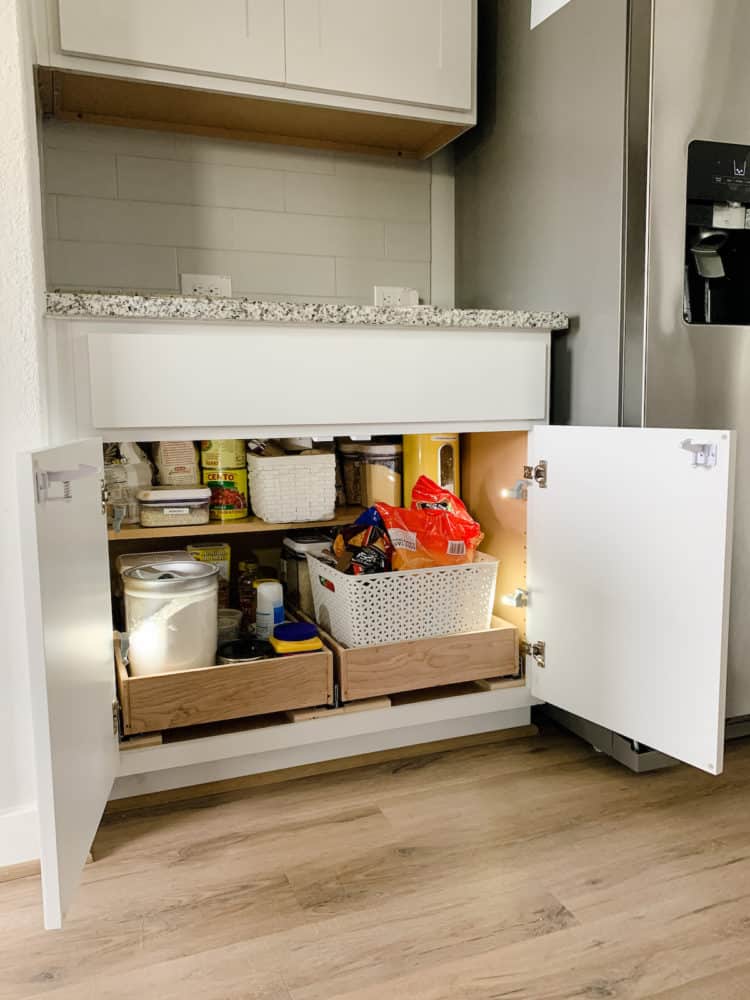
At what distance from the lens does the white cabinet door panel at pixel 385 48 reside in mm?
1641

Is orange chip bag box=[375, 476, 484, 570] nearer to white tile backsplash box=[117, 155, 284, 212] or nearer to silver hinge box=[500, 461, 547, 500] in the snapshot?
silver hinge box=[500, 461, 547, 500]

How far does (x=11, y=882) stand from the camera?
1201 mm

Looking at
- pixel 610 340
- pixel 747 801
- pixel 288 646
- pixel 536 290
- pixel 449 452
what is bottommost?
pixel 747 801

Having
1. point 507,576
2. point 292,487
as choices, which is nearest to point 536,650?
point 507,576

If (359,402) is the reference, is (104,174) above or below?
above

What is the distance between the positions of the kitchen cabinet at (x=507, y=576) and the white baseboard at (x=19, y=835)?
145mm

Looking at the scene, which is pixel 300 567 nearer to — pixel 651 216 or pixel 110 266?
pixel 110 266

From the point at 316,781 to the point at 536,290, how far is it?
115cm

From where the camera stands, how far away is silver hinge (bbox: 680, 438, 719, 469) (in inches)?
45.5

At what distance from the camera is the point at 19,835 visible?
1230 millimetres

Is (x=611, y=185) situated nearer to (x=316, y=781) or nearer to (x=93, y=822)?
(x=316, y=781)

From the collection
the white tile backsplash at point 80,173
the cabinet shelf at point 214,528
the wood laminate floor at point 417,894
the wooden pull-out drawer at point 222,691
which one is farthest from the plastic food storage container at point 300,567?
the white tile backsplash at point 80,173

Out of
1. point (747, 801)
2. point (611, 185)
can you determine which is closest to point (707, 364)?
point (611, 185)

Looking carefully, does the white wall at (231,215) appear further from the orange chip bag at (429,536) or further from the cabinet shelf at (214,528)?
the orange chip bag at (429,536)
